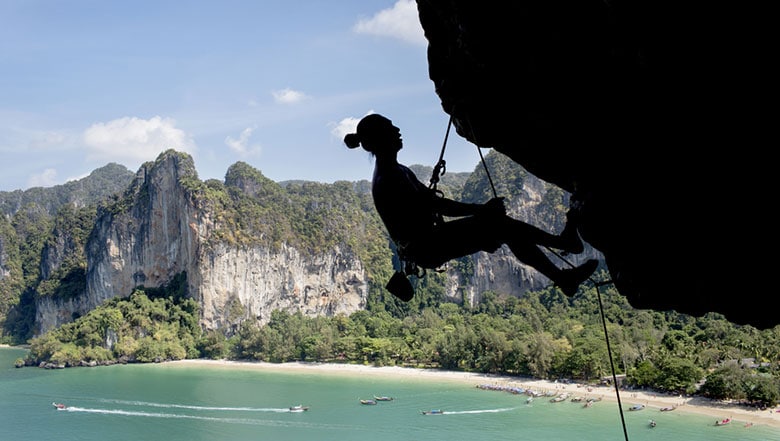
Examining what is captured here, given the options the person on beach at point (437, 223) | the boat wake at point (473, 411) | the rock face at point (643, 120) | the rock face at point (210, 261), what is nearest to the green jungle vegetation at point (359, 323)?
the rock face at point (210, 261)

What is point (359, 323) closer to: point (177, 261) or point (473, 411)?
point (177, 261)

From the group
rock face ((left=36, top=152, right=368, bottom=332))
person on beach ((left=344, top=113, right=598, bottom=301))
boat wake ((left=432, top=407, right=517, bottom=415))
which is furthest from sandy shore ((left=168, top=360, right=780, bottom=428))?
person on beach ((left=344, top=113, right=598, bottom=301))

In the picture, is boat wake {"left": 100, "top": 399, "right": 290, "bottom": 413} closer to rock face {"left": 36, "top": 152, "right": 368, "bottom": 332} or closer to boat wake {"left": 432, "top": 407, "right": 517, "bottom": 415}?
boat wake {"left": 432, "top": 407, "right": 517, "bottom": 415}

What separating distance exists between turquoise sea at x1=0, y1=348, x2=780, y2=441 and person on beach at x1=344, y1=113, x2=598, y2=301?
2793 centimetres

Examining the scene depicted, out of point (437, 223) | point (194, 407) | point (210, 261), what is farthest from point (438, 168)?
point (210, 261)

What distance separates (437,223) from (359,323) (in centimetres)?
6660

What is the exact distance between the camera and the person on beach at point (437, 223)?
11.0 feet

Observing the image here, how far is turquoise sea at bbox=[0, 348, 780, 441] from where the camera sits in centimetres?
3031

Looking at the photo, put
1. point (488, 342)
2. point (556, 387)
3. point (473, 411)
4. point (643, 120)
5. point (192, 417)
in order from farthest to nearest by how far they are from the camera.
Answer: point (488, 342) → point (556, 387) → point (192, 417) → point (473, 411) → point (643, 120)

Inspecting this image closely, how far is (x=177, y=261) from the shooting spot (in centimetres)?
7662

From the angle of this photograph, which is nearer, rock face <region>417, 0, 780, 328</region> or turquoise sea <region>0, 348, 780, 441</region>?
rock face <region>417, 0, 780, 328</region>

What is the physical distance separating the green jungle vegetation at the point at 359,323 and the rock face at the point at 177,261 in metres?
0.95

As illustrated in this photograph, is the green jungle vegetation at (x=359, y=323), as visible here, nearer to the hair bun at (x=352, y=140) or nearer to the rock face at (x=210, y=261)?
the rock face at (x=210, y=261)

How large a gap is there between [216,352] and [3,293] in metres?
48.9
